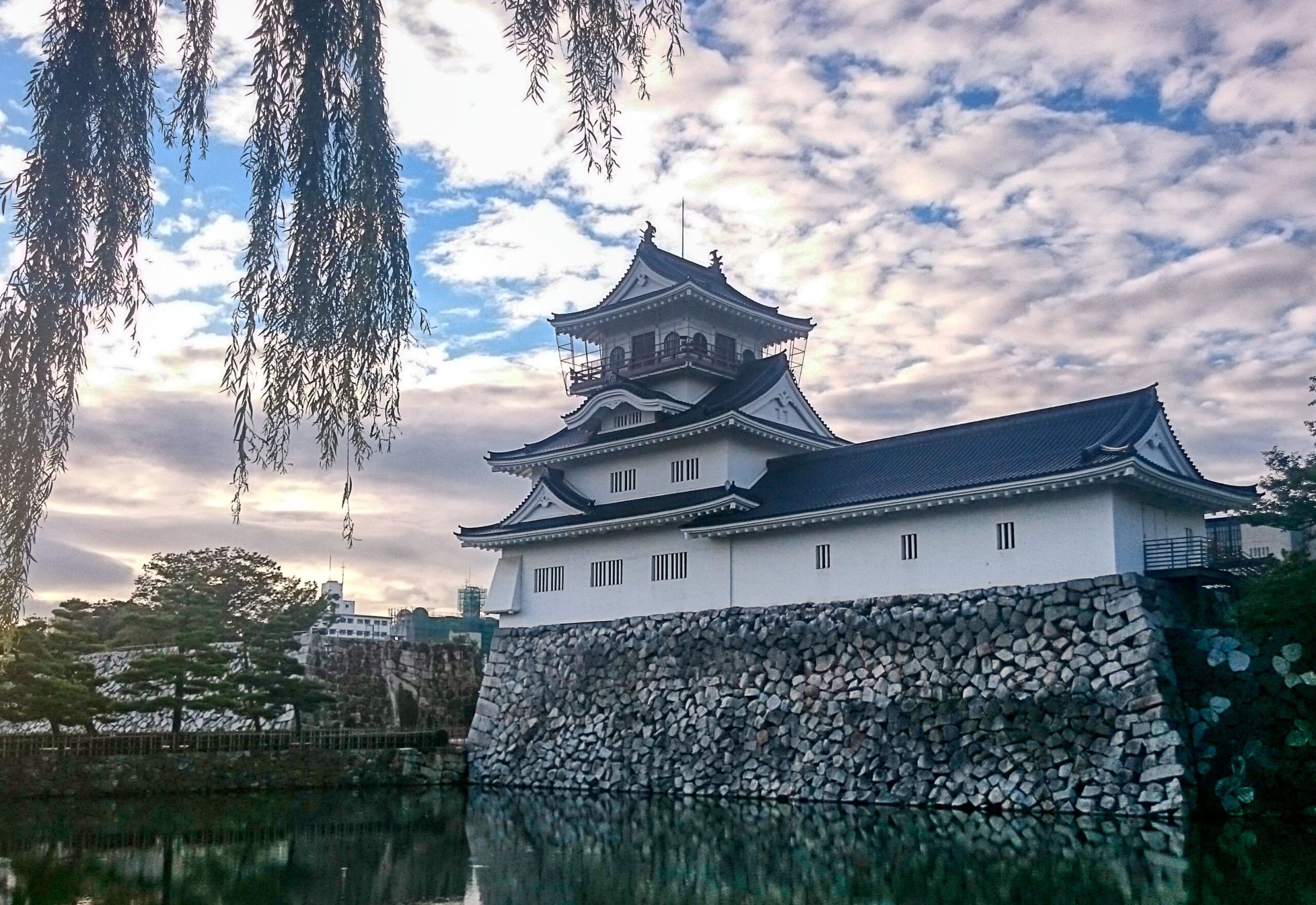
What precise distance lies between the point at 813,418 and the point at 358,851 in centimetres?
1516

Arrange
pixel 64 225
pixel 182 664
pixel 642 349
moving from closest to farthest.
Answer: pixel 64 225 < pixel 182 664 < pixel 642 349

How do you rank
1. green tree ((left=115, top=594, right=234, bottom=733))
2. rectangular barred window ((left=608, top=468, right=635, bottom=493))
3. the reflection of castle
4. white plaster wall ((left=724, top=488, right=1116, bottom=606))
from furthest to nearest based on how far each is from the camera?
the reflection of castle → rectangular barred window ((left=608, top=468, right=635, bottom=493)) → green tree ((left=115, top=594, right=234, bottom=733)) → white plaster wall ((left=724, top=488, right=1116, bottom=606))

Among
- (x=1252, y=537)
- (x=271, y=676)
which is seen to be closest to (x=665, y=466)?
(x=271, y=676)

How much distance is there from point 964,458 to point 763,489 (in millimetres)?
4661

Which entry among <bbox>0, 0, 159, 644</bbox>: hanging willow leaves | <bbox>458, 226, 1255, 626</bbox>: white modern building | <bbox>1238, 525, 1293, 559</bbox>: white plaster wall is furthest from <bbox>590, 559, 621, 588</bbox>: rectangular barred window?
<bbox>0, 0, 159, 644</bbox>: hanging willow leaves

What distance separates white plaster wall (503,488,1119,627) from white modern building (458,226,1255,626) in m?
0.03

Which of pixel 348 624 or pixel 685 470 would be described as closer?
pixel 685 470

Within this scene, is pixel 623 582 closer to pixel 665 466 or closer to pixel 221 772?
pixel 665 466

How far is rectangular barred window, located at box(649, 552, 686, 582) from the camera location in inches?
936

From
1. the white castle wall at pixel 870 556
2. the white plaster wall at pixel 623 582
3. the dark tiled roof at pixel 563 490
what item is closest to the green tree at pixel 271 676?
the white plaster wall at pixel 623 582

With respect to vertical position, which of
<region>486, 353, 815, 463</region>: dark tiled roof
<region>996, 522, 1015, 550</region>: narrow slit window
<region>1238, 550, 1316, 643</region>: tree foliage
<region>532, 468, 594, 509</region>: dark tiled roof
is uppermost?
<region>486, 353, 815, 463</region>: dark tiled roof

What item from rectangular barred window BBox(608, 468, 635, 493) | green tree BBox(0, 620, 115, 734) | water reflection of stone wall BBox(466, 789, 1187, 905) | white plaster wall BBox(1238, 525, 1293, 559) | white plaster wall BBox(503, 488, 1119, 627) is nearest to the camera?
water reflection of stone wall BBox(466, 789, 1187, 905)

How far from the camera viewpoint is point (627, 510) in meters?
24.8

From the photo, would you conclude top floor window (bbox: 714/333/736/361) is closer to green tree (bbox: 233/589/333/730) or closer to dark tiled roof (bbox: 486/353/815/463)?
dark tiled roof (bbox: 486/353/815/463)
